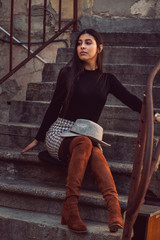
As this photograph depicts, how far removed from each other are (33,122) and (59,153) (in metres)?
0.87

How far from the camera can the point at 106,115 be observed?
323cm

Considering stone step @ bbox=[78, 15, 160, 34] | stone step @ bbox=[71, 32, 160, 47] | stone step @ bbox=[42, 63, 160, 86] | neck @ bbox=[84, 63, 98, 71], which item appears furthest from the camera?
stone step @ bbox=[78, 15, 160, 34]

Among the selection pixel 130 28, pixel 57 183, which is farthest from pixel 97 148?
pixel 130 28

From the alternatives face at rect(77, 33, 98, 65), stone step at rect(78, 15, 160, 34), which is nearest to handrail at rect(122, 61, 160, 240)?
face at rect(77, 33, 98, 65)

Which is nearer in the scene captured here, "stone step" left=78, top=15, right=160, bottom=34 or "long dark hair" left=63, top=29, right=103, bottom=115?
"long dark hair" left=63, top=29, right=103, bottom=115

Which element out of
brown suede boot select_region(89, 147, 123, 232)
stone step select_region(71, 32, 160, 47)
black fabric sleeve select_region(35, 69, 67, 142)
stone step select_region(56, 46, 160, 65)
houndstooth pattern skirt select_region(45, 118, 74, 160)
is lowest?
brown suede boot select_region(89, 147, 123, 232)

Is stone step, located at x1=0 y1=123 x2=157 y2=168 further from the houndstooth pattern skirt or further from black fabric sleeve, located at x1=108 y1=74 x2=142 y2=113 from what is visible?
the houndstooth pattern skirt

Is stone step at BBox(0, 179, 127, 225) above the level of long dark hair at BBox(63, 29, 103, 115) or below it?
below

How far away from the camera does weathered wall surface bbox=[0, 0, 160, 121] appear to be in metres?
4.53

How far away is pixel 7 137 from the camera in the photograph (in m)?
3.20

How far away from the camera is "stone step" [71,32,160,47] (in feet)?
13.2

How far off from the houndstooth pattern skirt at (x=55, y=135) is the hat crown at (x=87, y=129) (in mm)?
119

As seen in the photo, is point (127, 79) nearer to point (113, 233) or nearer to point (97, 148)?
point (97, 148)

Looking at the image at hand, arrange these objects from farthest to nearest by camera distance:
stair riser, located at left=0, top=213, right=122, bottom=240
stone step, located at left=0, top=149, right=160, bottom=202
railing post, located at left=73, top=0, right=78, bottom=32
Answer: railing post, located at left=73, top=0, right=78, bottom=32, stone step, located at left=0, top=149, right=160, bottom=202, stair riser, located at left=0, top=213, right=122, bottom=240
